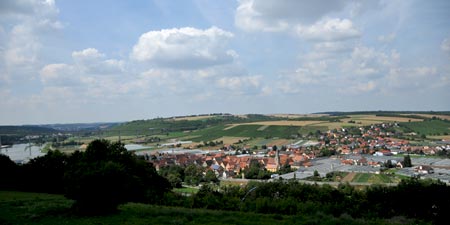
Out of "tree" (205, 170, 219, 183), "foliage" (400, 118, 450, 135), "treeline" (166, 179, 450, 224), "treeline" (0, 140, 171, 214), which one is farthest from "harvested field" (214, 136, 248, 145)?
"treeline" (166, 179, 450, 224)

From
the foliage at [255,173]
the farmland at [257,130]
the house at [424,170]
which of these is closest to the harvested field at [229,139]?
the farmland at [257,130]

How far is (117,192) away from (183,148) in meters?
99.0

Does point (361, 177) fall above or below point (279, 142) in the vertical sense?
below

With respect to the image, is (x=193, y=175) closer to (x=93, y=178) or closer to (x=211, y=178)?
(x=211, y=178)

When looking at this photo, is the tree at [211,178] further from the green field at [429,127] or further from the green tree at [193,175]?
the green field at [429,127]

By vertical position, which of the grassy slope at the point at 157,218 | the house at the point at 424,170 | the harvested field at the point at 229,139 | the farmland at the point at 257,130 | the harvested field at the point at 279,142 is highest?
the grassy slope at the point at 157,218

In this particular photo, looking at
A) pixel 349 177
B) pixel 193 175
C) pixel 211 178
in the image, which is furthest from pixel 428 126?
pixel 193 175

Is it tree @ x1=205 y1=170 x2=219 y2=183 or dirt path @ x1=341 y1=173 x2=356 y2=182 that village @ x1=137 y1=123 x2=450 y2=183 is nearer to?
dirt path @ x1=341 y1=173 x2=356 y2=182

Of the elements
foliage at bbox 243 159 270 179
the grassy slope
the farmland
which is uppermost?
the grassy slope

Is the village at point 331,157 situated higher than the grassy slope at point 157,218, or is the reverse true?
the grassy slope at point 157,218

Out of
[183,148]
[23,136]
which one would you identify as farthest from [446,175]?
[23,136]

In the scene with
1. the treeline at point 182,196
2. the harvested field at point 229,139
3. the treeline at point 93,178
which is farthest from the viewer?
the harvested field at point 229,139

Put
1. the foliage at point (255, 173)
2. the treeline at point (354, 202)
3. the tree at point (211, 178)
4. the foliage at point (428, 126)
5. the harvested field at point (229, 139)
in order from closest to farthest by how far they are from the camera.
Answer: the treeline at point (354, 202) < the tree at point (211, 178) < the foliage at point (255, 173) < the foliage at point (428, 126) < the harvested field at point (229, 139)

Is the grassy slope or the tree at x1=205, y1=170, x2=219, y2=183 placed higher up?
the grassy slope
